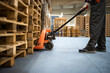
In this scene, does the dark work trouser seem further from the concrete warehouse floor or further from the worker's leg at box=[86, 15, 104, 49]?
the concrete warehouse floor

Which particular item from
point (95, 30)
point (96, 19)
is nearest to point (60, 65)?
point (95, 30)

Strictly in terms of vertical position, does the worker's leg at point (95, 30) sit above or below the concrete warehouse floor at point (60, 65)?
above

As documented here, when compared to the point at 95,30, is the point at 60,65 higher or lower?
lower

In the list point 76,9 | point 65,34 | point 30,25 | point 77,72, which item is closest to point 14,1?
point 30,25

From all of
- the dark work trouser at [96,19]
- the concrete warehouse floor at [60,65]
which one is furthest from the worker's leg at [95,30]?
the concrete warehouse floor at [60,65]

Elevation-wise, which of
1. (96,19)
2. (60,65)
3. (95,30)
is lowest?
(60,65)

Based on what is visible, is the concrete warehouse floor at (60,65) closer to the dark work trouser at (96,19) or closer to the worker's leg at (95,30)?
the worker's leg at (95,30)

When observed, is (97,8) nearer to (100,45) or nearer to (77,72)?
(100,45)

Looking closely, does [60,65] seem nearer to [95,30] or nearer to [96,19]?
[95,30]

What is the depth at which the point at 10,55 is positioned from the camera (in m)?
1.90

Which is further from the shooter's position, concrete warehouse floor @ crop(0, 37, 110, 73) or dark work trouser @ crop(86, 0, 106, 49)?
dark work trouser @ crop(86, 0, 106, 49)

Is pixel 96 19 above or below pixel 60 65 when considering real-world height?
above

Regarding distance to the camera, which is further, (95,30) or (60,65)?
(95,30)

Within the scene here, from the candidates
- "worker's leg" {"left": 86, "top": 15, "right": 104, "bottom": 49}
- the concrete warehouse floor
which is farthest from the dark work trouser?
the concrete warehouse floor
